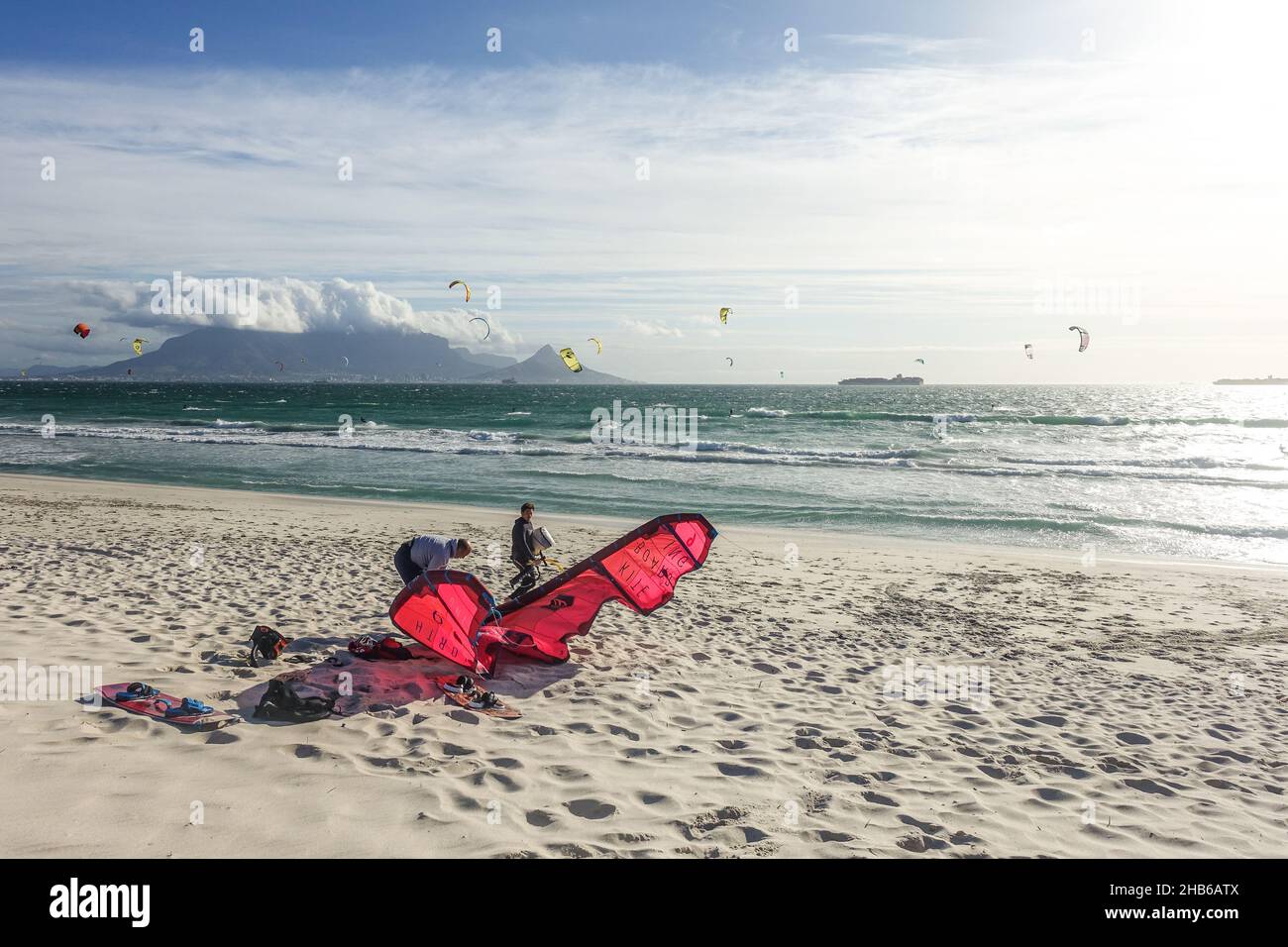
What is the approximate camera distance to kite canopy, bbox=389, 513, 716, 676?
19.4 feet

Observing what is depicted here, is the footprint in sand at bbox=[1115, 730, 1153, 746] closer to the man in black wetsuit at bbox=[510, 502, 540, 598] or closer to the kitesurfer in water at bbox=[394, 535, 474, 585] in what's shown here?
the kitesurfer in water at bbox=[394, 535, 474, 585]

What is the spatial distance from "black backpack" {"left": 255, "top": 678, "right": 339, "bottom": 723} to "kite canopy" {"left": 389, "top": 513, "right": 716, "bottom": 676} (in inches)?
29.1

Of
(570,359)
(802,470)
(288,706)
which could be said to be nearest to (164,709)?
(288,706)

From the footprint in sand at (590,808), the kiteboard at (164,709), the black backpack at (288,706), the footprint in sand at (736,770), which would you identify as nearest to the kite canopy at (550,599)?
the black backpack at (288,706)

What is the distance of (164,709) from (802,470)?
2448 cm

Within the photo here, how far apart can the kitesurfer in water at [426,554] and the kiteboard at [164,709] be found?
1675mm

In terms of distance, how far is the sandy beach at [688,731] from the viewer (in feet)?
13.2

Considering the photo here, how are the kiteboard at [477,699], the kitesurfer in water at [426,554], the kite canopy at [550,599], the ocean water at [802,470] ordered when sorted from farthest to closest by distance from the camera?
the ocean water at [802,470]
the kitesurfer in water at [426,554]
the kite canopy at [550,599]
the kiteboard at [477,699]

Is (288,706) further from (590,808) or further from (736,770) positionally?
(736,770)

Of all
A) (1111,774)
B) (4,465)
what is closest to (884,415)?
(4,465)

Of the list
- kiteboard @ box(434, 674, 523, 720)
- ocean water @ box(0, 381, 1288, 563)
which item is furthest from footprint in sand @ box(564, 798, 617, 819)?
ocean water @ box(0, 381, 1288, 563)

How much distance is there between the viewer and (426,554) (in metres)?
6.53

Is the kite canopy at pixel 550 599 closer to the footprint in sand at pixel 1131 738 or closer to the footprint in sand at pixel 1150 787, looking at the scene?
the footprint in sand at pixel 1131 738
